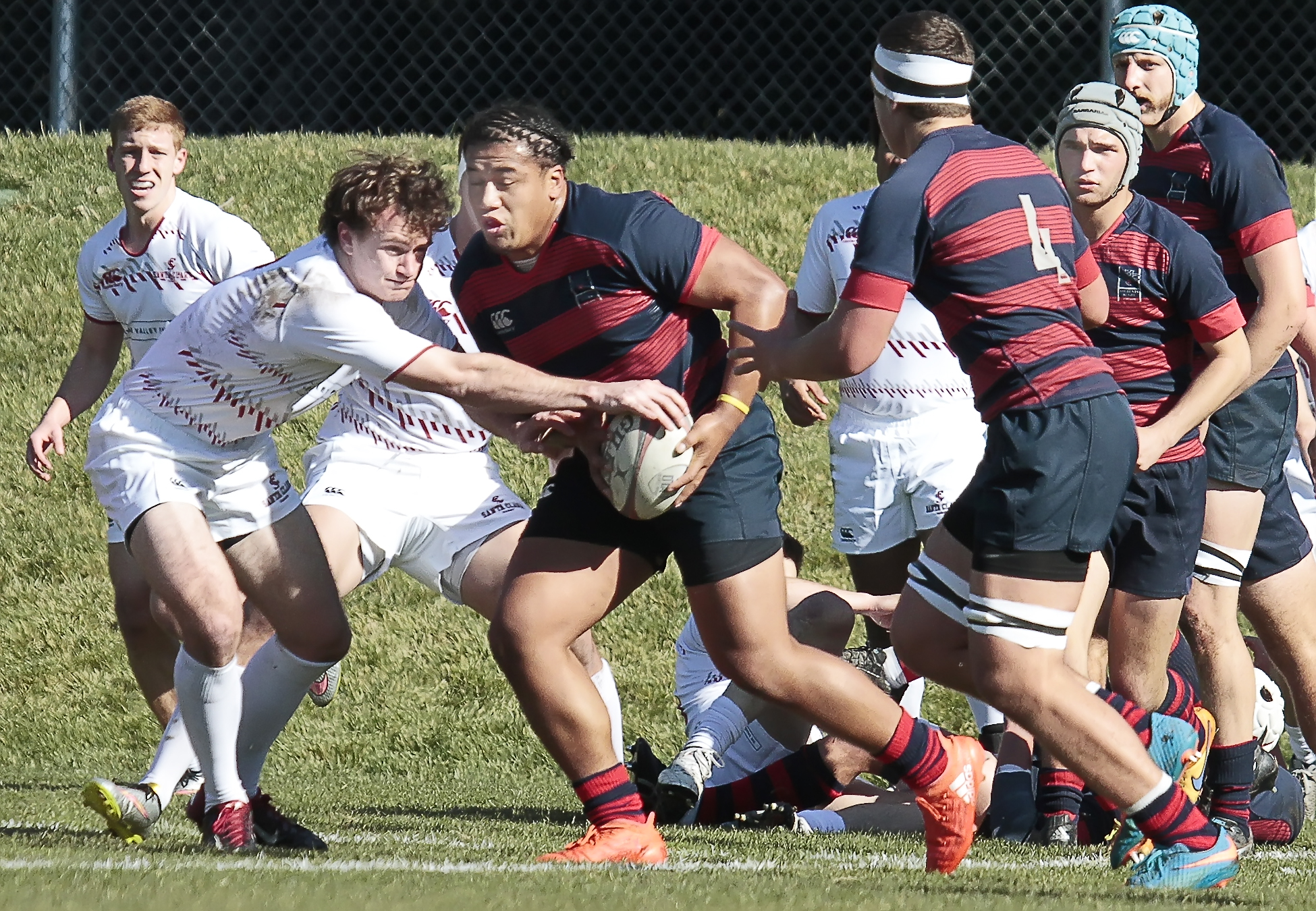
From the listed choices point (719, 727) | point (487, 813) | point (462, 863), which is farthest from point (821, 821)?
point (462, 863)

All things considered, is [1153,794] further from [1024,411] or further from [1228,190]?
[1228,190]

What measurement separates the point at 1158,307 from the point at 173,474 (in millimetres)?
2571

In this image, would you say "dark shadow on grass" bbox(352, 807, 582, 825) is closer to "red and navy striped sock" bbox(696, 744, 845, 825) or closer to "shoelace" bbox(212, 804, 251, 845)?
"red and navy striped sock" bbox(696, 744, 845, 825)

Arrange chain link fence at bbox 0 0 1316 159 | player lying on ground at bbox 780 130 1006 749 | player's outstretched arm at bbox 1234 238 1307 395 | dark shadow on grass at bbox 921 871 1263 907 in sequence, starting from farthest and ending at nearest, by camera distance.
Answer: chain link fence at bbox 0 0 1316 159
player lying on ground at bbox 780 130 1006 749
player's outstretched arm at bbox 1234 238 1307 395
dark shadow on grass at bbox 921 871 1263 907

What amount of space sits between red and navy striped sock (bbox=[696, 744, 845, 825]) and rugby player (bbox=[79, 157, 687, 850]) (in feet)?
4.36

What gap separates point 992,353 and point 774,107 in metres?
8.32

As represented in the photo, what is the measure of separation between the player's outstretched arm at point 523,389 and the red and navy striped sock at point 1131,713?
47.3 inches

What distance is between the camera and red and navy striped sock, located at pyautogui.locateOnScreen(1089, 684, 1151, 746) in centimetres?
448

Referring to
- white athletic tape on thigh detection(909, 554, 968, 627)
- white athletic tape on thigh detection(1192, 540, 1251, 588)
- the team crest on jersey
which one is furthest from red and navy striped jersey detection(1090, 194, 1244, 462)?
white athletic tape on thigh detection(909, 554, 968, 627)

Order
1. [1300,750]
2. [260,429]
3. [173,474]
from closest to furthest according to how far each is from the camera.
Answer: [173,474], [260,429], [1300,750]

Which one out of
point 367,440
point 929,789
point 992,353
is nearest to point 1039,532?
point 992,353

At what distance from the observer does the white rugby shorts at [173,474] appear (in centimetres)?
477

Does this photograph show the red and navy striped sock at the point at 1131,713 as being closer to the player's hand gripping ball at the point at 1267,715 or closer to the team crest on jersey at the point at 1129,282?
the team crest on jersey at the point at 1129,282

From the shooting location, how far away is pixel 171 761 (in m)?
5.21
